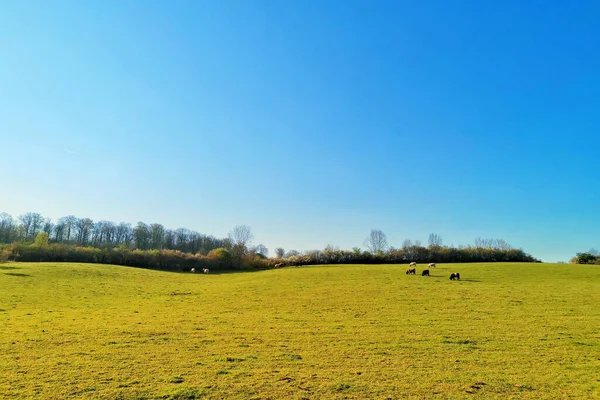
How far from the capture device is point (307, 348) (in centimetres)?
A: 1159

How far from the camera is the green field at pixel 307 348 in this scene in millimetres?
7938

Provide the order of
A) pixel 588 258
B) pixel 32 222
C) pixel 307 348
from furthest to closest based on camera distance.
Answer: pixel 32 222
pixel 588 258
pixel 307 348

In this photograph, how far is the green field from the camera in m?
7.94

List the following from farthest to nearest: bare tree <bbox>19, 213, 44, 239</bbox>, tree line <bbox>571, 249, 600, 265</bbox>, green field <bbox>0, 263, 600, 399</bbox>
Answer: bare tree <bbox>19, 213, 44, 239</bbox>
tree line <bbox>571, 249, 600, 265</bbox>
green field <bbox>0, 263, 600, 399</bbox>

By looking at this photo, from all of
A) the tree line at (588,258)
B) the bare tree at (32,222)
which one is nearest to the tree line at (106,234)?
the bare tree at (32,222)

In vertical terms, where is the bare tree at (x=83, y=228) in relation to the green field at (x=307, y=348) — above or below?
above

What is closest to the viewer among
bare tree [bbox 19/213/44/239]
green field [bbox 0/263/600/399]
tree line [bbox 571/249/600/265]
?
green field [bbox 0/263/600/399]

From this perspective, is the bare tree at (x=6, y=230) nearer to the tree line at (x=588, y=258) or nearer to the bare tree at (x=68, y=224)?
the bare tree at (x=68, y=224)

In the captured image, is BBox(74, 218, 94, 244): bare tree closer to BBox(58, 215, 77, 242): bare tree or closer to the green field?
BBox(58, 215, 77, 242): bare tree

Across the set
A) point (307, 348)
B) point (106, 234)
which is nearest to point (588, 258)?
point (307, 348)

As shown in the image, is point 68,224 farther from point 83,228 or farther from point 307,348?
point 307,348

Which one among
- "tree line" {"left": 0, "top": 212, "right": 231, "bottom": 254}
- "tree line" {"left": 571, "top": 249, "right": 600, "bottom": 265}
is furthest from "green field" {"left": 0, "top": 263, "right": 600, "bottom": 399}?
"tree line" {"left": 0, "top": 212, "right": 231, "bottom": 254}

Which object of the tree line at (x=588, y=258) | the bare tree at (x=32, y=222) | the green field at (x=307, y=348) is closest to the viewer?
the green field at (x=307, y=348)

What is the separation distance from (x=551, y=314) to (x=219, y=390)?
18125 millimetres
